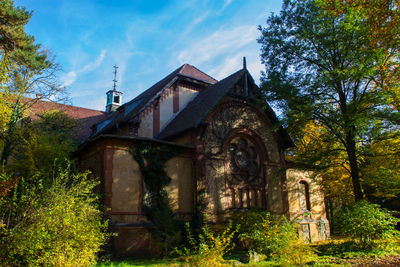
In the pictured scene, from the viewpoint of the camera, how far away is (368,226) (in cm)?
1288

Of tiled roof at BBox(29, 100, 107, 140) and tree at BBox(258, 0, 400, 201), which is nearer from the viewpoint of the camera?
tree at BBox(258, 0, 400, 201)

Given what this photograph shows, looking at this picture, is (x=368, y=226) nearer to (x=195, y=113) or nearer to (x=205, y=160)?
(x=205, y=160)

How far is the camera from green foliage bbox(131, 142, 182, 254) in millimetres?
14094

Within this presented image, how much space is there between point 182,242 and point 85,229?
284 inches

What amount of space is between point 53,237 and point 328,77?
13.3 meters

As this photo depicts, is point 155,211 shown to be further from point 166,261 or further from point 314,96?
point 314,96

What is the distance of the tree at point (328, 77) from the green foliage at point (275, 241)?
16.2 ft

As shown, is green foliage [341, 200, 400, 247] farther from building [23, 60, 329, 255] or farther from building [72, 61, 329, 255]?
building [72, 61, 329, 255]

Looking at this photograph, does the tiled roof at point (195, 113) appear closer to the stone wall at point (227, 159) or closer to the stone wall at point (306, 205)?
the stone wall at point (227, 159)

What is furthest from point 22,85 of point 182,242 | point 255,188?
point 255,188

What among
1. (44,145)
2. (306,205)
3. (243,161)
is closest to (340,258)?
(243,161)

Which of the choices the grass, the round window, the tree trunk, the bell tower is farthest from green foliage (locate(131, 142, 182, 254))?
the bell tower

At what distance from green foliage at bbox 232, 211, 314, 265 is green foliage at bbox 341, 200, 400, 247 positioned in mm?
2695

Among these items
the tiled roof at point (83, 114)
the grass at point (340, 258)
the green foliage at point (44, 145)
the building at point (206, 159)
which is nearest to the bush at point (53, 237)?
the grass at point (340, 258)
